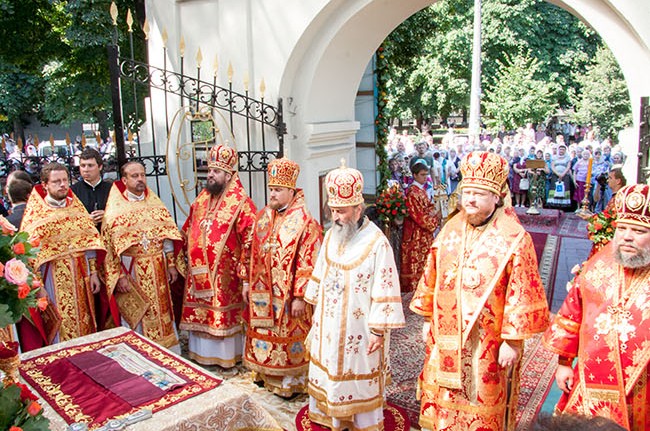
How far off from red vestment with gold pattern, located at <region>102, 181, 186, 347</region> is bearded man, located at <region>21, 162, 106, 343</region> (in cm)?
19

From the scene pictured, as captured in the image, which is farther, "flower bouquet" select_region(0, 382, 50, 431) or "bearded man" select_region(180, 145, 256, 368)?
"bearded man" select_region(180, 145, 256, 368)

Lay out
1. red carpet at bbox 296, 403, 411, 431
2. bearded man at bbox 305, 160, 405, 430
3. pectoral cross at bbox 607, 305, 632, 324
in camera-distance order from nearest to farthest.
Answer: pectoral cross at bbox 607, 305, 632, 324
bearded man at bbox 305, 160, 405, 430
red carpet at bbox 296, 403, 411, 431

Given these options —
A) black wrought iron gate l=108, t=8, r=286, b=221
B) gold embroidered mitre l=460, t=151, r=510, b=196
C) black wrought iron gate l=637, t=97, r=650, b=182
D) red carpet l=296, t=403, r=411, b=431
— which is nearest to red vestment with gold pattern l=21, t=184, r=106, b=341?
black wrought iron gate l=108, t=8, r=286, b=221

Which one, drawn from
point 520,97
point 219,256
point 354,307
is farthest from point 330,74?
point 520,97

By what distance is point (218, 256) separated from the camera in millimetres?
5527

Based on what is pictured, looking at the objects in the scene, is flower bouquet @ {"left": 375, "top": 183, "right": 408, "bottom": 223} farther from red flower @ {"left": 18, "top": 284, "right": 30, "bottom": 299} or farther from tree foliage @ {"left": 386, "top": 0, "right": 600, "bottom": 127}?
tree foliage @ {"left": 386, "top": 0, "right": 600, "bottom": 127}

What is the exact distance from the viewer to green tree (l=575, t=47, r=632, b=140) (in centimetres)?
2308

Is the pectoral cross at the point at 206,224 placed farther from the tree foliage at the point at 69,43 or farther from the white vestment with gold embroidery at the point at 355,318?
the tree foliage at the point at 69,43

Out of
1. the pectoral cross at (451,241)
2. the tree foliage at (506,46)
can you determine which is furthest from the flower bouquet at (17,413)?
the tree foliage at (506,46)

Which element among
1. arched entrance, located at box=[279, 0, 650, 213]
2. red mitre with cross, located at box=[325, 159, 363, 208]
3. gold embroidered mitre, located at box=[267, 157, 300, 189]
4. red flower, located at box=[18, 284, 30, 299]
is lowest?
red flower, located at box=[18, 284, 30, 299]

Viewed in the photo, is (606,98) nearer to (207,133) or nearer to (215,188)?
(207,133)

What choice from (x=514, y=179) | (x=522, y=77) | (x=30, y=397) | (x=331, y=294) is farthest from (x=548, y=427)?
(x=522, y=77)

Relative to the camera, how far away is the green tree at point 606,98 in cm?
2308

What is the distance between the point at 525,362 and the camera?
5.82m
